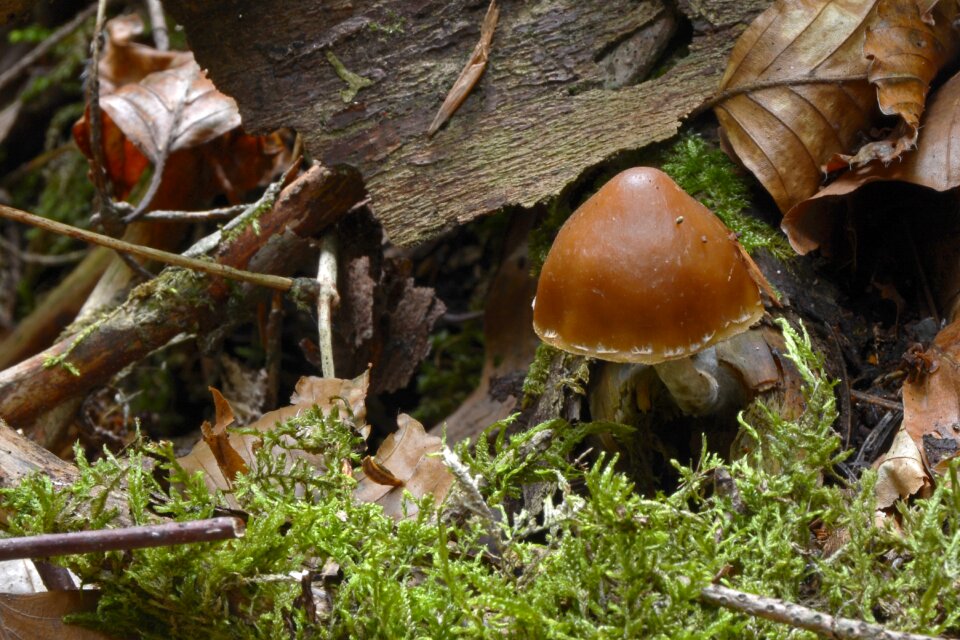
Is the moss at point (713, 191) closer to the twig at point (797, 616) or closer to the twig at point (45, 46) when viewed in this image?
the twig at point (797, 616)

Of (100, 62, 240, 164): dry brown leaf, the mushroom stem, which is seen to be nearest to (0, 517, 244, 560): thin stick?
the mushroom stem

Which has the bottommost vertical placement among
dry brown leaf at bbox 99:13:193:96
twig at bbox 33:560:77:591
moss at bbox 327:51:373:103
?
twig at bbox 33:560:77:591

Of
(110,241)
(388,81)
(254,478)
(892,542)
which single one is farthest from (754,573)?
(110,241)

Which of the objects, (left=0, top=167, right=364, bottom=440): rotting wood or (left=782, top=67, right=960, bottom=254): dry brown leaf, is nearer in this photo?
(left=782, top=67, right=960, bottom=254): dry brown leaf

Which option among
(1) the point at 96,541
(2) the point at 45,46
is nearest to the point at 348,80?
(1) the point at 96,541

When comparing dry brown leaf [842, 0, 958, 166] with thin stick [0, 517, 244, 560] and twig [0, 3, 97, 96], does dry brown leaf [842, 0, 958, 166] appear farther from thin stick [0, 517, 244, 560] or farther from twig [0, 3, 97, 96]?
twig [0, 3, 97, 96]

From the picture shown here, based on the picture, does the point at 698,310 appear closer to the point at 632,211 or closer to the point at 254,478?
the point at 632,211

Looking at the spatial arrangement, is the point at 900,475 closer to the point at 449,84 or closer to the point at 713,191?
the point at 713,191
